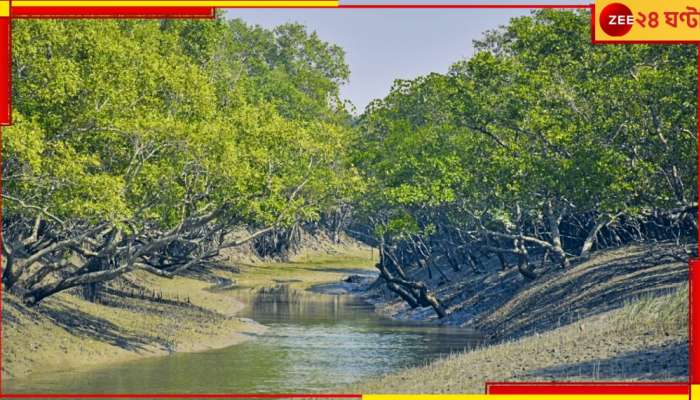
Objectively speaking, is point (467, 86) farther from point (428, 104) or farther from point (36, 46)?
point (36, 46)

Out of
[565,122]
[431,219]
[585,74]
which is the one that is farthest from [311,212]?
[431,219]

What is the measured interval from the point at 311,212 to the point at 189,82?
27.3 ft

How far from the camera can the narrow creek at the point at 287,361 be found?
34906mm

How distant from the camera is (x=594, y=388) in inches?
830

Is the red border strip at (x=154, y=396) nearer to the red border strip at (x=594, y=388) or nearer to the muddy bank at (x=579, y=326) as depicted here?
the muddy bank at (x=579, y=326)

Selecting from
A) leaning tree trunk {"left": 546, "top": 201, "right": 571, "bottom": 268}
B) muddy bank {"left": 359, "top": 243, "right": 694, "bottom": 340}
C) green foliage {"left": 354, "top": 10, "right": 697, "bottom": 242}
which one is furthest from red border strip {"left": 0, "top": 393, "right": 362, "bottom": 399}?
leaning tree trunk {"left": 546, "top": 201, "right": 571, "bottom": 268}

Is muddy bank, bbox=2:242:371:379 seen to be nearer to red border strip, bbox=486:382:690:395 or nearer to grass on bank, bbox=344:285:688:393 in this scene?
grass on bank, bbox=344:285:688:393

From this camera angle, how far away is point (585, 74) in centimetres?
5691

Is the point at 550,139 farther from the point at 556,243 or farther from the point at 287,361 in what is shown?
the point at 287,361

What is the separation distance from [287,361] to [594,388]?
22.5 m

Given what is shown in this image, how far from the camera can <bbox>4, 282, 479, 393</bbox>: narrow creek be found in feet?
115

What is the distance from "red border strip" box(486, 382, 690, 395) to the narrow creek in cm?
1204

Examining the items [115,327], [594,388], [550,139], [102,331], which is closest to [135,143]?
[102,331]

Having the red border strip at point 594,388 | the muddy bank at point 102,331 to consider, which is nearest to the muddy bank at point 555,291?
the muddy bank at point 102,331
